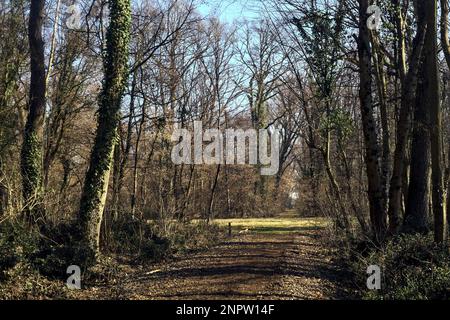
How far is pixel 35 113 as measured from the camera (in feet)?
51.7

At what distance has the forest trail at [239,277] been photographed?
32.8 ft

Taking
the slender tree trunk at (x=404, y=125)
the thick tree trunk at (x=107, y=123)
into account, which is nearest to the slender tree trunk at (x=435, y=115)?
the slender tree trunk at (x=404, y=125)

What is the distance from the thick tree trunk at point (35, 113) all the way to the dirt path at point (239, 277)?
465 cm

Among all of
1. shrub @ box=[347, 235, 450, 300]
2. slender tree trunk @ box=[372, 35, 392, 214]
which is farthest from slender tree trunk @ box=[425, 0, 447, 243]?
slender tree trunk @ box=[372, 35, 392, 214]

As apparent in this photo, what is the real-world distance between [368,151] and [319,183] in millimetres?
12485

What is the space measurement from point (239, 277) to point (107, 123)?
17.9ft

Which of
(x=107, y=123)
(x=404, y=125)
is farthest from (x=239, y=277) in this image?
(x=404, y=125)

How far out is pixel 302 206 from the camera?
4206cm

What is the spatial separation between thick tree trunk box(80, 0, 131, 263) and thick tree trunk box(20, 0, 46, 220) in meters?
2.52

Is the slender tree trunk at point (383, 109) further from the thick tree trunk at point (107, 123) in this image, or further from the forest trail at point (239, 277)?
the thick tree trunk at point (107, 123)

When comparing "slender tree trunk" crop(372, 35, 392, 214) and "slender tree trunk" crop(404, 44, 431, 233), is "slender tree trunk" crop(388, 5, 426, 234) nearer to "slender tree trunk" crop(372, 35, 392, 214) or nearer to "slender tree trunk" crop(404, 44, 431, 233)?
"slender tree trunk" crop(404, 44, 431, 233)

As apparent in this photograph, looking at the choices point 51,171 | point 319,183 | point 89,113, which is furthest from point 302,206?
point 51,171

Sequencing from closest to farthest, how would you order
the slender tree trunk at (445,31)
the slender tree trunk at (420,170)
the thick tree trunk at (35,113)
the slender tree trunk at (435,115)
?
the slender tree trunk at (435,115), the slender tree trunk at (420,170), the thick tree trunk at (35,113), the slender tree trunk at (445,31)
